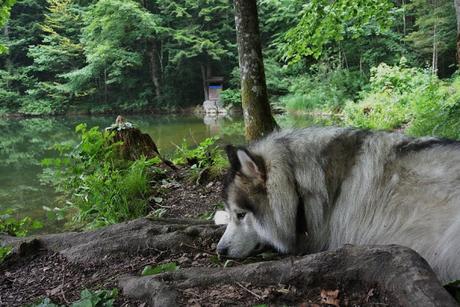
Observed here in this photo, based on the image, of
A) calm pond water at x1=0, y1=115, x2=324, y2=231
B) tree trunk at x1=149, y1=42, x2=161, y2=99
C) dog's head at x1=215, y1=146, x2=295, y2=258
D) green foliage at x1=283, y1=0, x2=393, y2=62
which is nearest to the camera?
dog's head at x1=215, y1=146, x2=295, y2=258

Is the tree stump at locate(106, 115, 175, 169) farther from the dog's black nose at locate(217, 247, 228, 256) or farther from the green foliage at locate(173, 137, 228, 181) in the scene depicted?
the dog's black nose at locate(217, 247, 228, 256)

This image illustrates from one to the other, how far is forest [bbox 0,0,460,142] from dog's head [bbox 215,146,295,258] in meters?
12.9

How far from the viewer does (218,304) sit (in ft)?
5.42

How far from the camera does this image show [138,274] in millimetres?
2305

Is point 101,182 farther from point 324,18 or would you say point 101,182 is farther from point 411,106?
point 411,106

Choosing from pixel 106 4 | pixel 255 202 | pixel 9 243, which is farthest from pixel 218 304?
pixel 106 4

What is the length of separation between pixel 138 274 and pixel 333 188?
1.25m

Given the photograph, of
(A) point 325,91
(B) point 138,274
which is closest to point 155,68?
(A) point 325,91

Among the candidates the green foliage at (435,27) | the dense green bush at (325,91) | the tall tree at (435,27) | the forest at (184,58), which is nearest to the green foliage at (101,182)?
the forest at (184,58)

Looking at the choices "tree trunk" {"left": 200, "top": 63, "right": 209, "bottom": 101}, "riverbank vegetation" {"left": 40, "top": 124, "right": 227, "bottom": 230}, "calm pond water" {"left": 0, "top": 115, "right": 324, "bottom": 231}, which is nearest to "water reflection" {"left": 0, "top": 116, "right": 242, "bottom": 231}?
"calm pond water" {"left": 0, "top": 115, "right": 324, "bottom": 231}

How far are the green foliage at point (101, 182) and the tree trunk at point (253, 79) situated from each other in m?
1.62

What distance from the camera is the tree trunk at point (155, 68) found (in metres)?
32.5

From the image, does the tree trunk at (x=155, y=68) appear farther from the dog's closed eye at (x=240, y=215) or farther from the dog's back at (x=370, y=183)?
the dog's back at (x=370, y=183)

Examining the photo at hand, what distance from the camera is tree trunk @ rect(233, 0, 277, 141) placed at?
558cm
